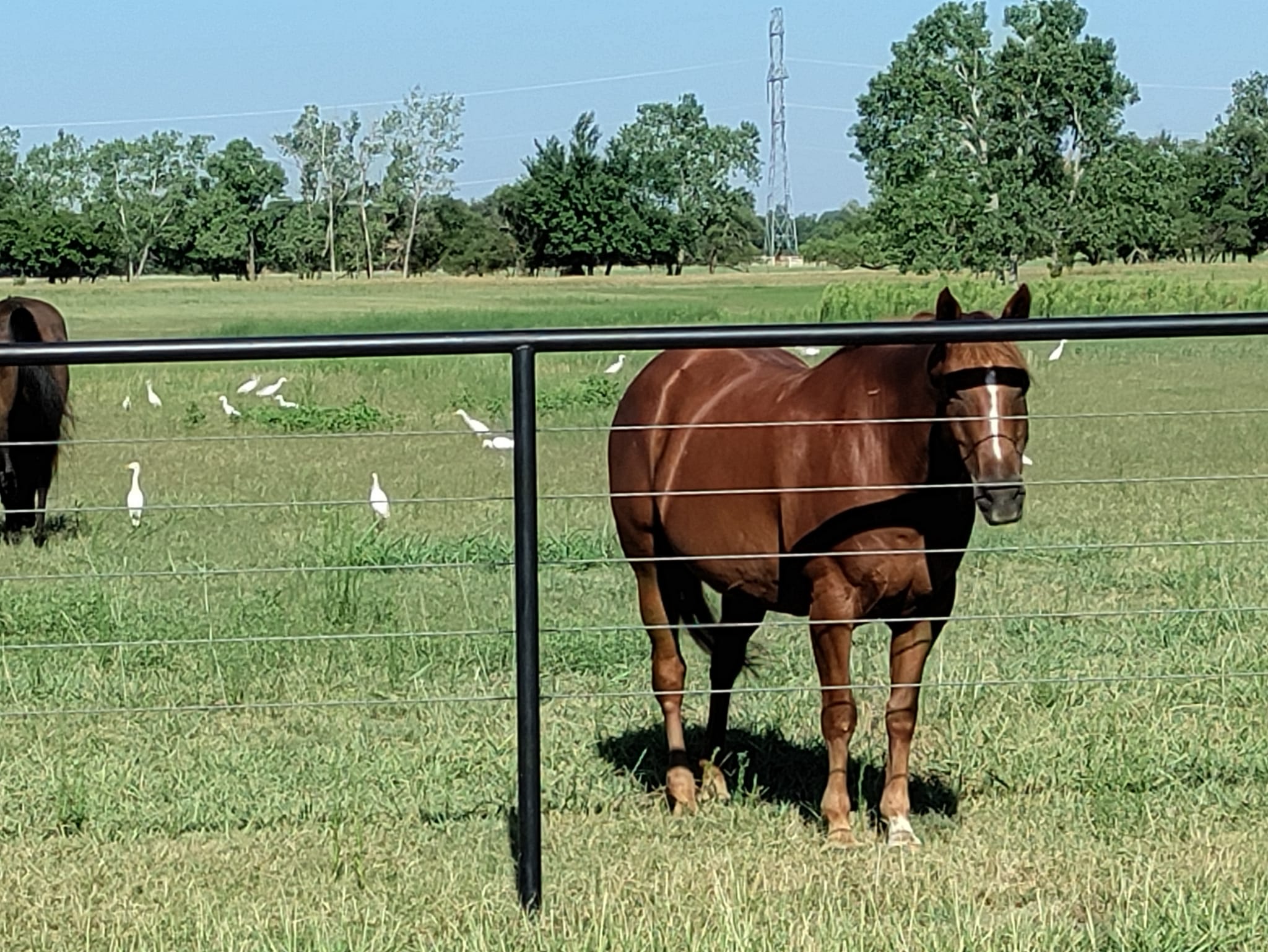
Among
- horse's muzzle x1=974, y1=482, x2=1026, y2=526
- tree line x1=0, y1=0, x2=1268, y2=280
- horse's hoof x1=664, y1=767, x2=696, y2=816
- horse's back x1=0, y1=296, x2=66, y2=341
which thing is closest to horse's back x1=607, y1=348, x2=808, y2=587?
horse's hoof x1=664, y1=767, x2=696, y2=816

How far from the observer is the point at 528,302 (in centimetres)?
5072

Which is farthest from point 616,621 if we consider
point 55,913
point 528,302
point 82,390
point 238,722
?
point 528,302

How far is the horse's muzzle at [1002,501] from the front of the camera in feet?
14.9

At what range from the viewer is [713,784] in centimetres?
593

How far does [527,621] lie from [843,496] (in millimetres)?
1302

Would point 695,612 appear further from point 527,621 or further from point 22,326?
point 22,326

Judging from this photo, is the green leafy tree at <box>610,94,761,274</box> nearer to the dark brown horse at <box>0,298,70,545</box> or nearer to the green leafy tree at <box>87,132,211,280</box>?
the green leafy tree at <box>87,132,211,280</box>

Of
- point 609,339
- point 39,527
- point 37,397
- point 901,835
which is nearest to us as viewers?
point 609,339

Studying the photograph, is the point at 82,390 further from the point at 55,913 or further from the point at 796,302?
the point at 796,302

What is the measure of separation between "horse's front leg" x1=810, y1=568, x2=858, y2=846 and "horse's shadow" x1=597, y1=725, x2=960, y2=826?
0.21 metres

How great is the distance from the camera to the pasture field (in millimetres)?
4434

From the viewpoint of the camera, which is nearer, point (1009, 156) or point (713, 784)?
point (713, 784)

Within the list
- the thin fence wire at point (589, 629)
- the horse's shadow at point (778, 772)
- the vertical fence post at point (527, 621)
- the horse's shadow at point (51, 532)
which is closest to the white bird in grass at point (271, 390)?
the horse's shadow at point (51, 532)

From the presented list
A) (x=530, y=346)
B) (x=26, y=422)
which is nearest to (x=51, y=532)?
(x=26, y=422)
